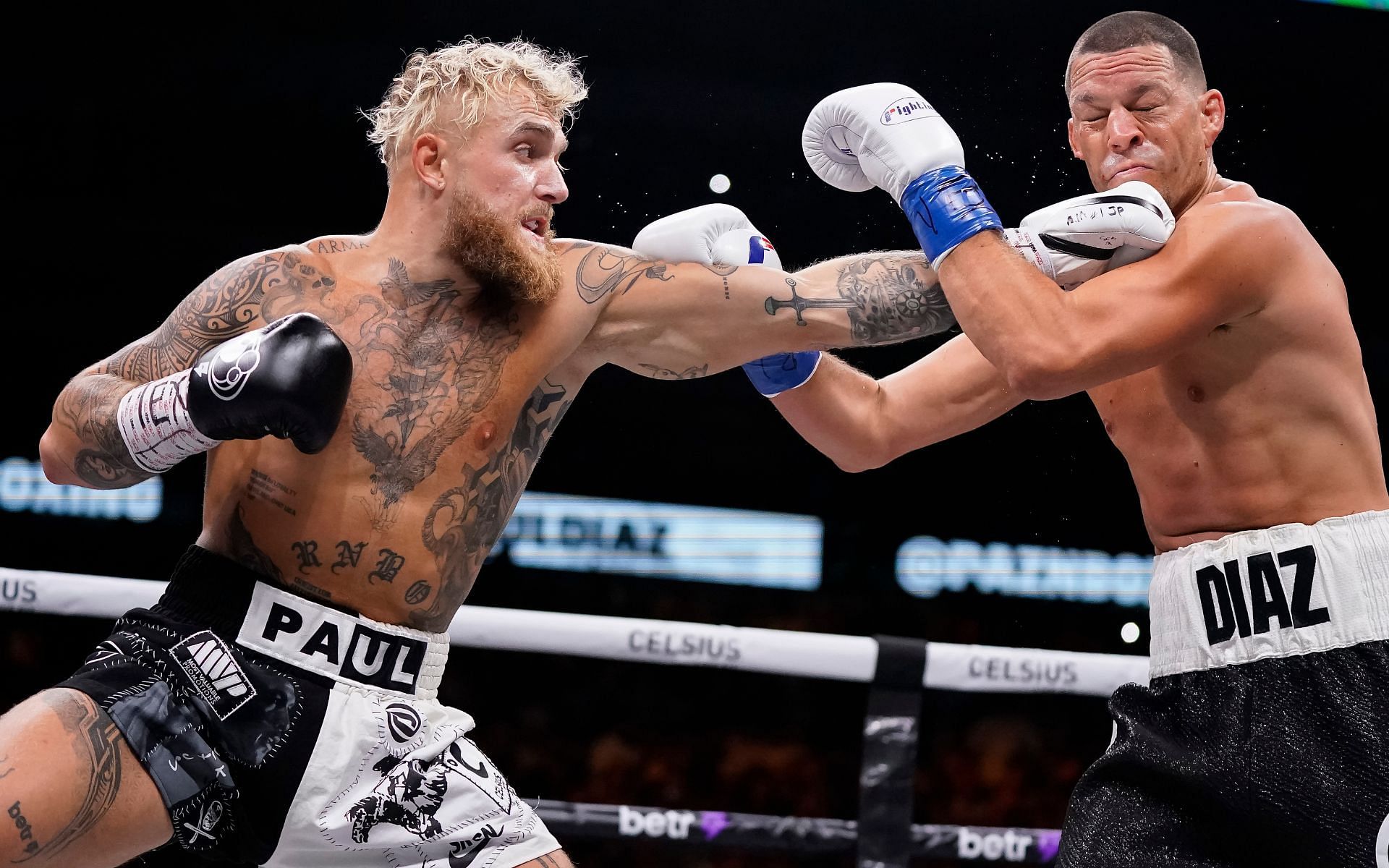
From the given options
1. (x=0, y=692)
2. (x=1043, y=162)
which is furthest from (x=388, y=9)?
(x=0, y=692)

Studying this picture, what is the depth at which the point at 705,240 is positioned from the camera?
6.48 feet

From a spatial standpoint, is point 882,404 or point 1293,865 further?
point 882,404

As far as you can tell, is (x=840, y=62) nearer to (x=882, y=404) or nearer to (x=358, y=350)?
(x=882, y=404)

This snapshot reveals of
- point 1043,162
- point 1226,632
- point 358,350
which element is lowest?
point 1226,632

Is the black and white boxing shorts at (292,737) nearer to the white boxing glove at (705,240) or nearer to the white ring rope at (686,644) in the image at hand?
the white boxing glove at (705,240)

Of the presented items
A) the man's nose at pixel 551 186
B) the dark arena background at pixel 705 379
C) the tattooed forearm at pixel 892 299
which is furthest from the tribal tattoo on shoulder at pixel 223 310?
the dark arena background at pixel 705 379

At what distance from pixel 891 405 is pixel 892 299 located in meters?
0.46

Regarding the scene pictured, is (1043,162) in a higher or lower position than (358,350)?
higher

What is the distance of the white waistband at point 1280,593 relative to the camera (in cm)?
165

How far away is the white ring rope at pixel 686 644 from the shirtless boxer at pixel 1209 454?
0.84 m

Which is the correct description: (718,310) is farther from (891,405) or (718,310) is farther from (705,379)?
(705,379)

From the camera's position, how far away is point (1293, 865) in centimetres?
161

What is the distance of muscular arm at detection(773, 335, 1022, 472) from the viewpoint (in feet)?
7.63

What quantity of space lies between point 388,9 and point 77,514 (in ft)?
6.15
